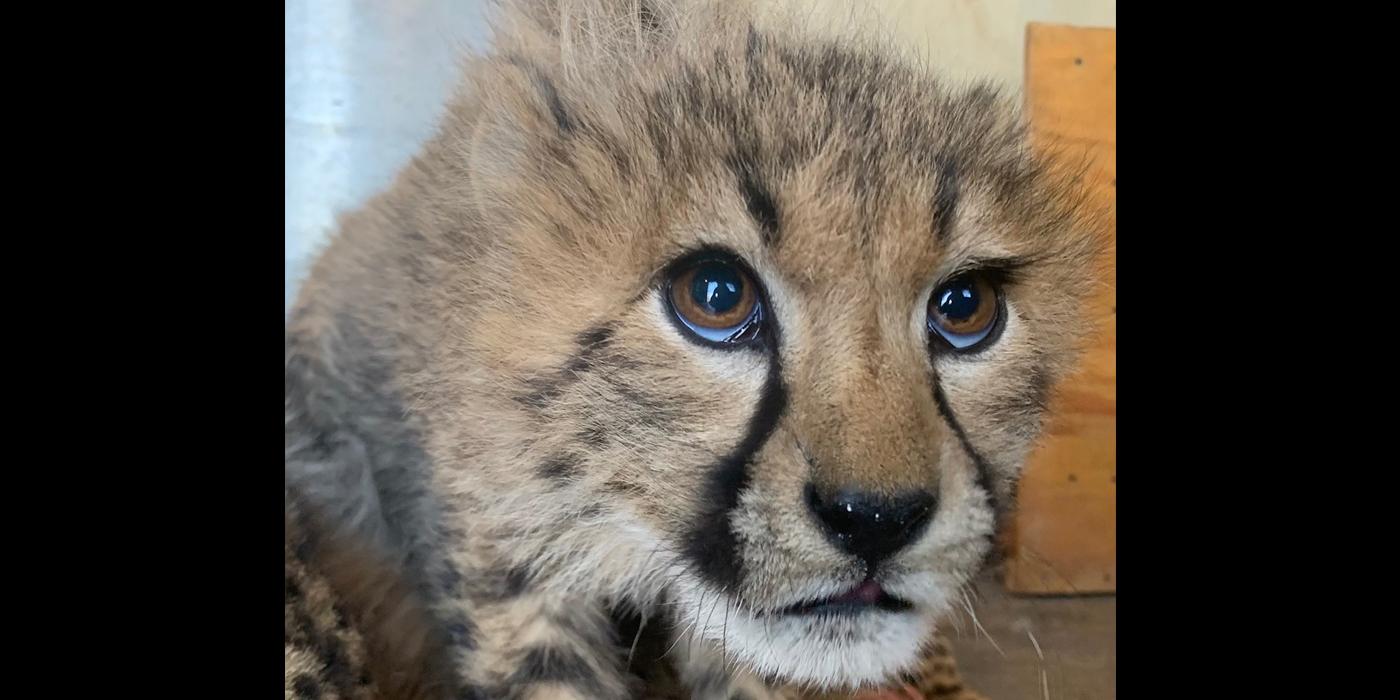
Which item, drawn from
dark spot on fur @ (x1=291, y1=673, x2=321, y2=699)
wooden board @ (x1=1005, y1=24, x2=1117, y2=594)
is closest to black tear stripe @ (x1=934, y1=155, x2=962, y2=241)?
wooden board @ (x1=1005, y1=24, x2=1117, y2=594)

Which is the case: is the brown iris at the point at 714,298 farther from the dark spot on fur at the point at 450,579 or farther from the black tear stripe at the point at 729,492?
the dark spot on fur at the point at 450,579

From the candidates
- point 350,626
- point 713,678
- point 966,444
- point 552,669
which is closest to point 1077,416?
point 966,444

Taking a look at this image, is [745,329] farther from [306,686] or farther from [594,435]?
[306,686]

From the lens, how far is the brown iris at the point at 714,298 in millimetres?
790

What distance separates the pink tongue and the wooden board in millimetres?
156

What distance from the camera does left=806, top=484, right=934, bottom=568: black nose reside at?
0.74 metres

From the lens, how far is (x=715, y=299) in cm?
79

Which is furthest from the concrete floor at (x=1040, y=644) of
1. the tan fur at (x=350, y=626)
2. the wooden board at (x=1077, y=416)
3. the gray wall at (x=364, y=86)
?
the gray wall at (x=364, y=86)

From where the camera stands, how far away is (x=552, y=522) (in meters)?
0.85

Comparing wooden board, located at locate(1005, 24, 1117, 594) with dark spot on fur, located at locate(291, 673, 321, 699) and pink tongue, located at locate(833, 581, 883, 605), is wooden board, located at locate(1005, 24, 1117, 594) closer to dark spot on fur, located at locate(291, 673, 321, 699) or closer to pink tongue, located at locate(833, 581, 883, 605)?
pink tongue, located at locate(833, 581, 883, 605)

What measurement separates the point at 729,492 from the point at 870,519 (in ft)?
0.34
